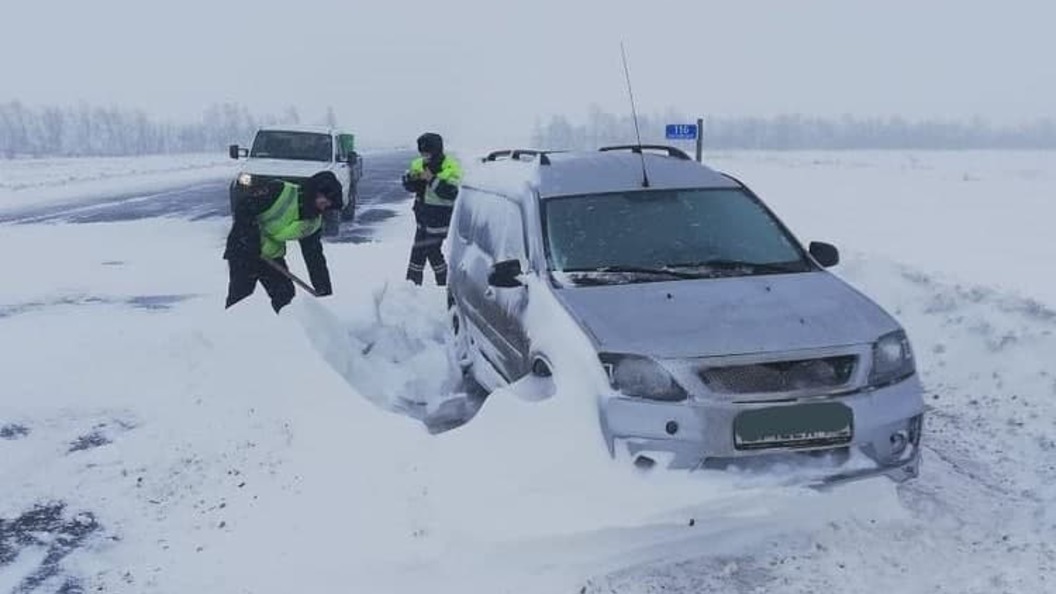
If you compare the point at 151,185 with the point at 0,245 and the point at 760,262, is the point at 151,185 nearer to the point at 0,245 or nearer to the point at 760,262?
the point at 0,245

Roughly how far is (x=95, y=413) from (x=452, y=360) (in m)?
2.49

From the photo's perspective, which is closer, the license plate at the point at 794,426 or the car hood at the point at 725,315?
the license plate at the point at 794,426

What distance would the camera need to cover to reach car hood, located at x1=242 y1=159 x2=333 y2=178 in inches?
586

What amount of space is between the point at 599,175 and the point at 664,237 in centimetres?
74

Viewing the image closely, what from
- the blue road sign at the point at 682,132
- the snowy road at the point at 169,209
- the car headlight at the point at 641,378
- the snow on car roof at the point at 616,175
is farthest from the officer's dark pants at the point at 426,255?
the snowy road at the point at 169,209

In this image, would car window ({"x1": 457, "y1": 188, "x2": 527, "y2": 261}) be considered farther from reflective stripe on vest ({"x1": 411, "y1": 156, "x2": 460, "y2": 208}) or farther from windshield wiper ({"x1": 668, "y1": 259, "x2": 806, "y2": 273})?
reflective stripe on vest ({"x1": 411, "y1": 156, "x2": 460, "y2": 208})

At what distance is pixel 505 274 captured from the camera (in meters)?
4.59

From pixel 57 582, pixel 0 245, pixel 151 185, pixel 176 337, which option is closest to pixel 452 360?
pixel 176 337

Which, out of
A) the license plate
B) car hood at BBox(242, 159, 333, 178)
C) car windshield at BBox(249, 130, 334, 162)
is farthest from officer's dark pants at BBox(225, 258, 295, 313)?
car windshield at BBox(249, 130, 334, 162)

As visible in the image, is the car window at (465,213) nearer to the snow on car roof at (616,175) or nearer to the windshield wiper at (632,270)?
the snow on car roof at (616,175)

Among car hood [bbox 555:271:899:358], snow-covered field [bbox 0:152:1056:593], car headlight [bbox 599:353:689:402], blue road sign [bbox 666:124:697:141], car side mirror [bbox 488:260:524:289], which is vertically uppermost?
blue road sign [bbox 666:124:697:141]

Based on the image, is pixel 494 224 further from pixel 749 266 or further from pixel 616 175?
pixel 749 266

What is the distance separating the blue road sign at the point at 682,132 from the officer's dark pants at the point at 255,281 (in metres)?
7.28

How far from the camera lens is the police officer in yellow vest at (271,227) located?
6.53 meters
